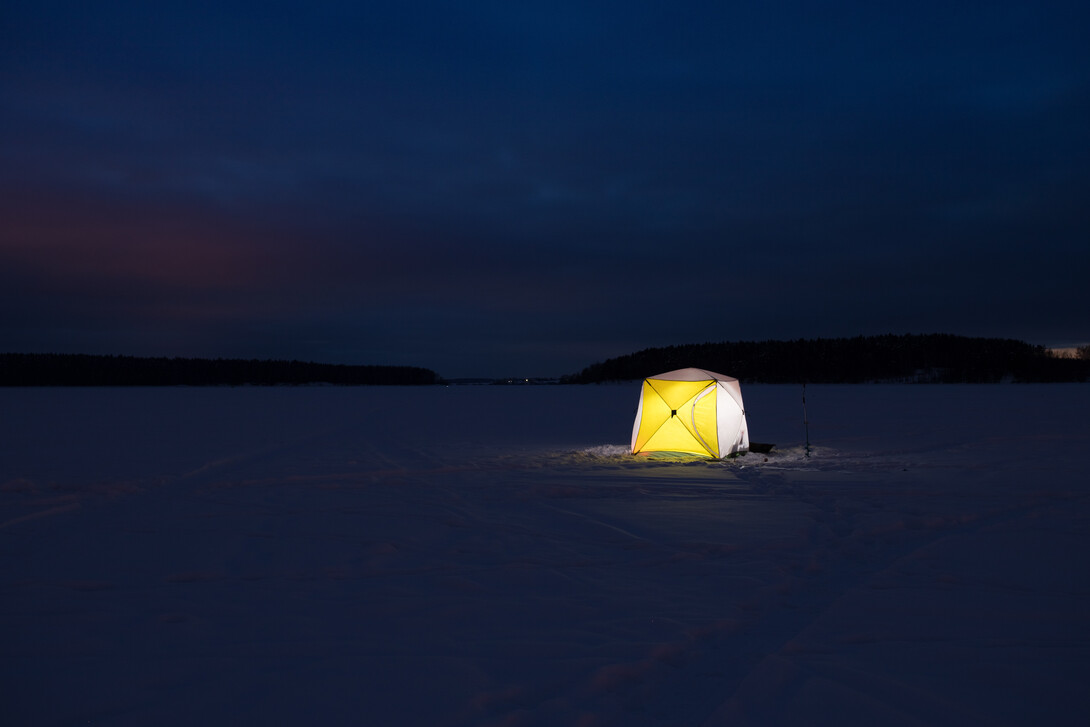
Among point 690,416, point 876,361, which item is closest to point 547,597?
point 690,416

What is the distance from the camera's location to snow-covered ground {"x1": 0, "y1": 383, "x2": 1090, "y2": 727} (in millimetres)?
Result: 3371

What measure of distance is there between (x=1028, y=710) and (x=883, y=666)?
0.68m

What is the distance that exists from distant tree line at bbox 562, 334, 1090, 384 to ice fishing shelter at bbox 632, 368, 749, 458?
6449 centimetres

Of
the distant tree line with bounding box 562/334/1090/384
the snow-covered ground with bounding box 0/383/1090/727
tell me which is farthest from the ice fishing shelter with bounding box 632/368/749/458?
the distant tree line with bounding box 562/334/1090/384

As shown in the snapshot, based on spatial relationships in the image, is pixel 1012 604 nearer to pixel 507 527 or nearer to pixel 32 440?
pixel 507 527

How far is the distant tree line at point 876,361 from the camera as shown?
6869cm

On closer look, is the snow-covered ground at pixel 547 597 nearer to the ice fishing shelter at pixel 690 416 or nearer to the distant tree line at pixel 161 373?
the ice fishing shelter at pixel 690 416

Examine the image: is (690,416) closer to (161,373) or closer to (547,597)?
(547,597)

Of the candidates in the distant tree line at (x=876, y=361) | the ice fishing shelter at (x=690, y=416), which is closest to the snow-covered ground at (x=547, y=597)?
the ice fishing shelter at (x=690, y=416)

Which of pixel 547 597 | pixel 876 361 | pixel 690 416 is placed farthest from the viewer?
pixel 876 361

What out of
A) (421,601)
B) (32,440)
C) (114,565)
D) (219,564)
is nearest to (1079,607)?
(421,601)

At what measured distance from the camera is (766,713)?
322cm

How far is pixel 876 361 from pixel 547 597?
87866mm

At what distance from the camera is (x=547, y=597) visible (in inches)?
195
